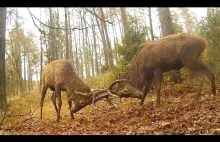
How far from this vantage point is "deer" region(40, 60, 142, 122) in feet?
31.2

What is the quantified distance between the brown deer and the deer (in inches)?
22.5

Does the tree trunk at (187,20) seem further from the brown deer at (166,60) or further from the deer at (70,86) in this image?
the deer at (70,86)

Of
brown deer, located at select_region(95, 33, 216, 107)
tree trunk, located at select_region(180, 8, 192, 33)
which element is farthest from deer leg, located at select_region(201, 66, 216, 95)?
tree trunk, located at select_region(180, 8, 192, 33)

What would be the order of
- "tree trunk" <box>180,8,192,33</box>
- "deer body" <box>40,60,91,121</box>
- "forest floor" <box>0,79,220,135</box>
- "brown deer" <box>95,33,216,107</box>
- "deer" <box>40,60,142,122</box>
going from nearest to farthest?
"forest floor" <box>0,79,220,135</box>, "brown deer" <box>95,33,216,107</box>, "deer" <box>40,60,142,122</box>, "deer body" <box>40,60,91,121</box>, "tree trunk" <box>180,8,192,33</box>

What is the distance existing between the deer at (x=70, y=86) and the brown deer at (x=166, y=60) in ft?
1.87

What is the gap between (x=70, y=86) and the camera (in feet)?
33.6

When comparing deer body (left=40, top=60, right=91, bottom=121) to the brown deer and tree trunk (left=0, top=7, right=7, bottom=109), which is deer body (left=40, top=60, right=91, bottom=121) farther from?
tree trunk (left=0, top=7, right=7, bottom=109)

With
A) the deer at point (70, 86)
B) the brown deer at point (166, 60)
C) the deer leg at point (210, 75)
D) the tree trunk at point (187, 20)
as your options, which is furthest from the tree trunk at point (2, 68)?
the tree trunk at point (187, 20)

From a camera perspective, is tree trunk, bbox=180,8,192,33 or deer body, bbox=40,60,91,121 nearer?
deer body, bbox=40,60,91,121

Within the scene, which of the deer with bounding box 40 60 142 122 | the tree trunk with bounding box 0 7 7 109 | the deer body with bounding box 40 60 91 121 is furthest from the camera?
the deer body with bounding box 40 60 91 121
